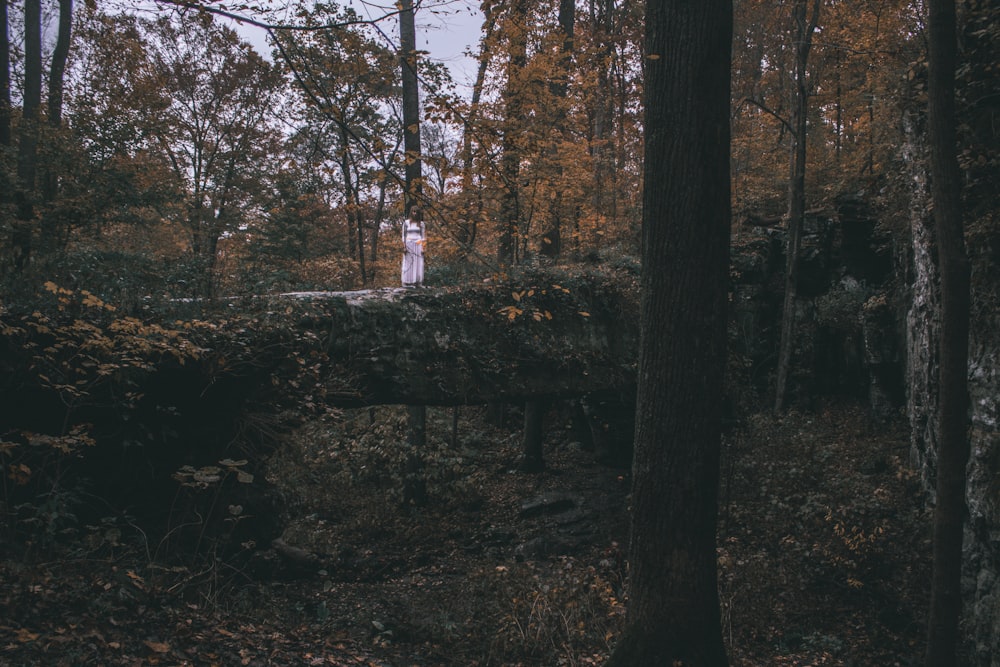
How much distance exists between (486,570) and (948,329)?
6559 mm

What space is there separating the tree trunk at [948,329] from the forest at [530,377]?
30mm

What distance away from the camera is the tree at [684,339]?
4.11 meters

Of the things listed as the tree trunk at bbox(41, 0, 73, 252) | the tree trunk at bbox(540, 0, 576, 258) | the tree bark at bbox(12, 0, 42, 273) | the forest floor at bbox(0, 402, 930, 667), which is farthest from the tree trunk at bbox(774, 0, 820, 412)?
the tree trunk at bbox(41, 0, 73, 252)

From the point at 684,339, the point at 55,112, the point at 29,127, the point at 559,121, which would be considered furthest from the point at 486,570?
the point at 55,112

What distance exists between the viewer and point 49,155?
460 inches

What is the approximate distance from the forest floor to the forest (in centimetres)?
6

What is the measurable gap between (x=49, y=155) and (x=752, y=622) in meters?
14.5

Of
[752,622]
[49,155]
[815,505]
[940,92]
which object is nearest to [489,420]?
[815,505]

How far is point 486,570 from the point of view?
8.84 meters

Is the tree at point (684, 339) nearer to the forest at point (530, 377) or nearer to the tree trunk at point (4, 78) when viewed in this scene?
the forest at point (530, 377)

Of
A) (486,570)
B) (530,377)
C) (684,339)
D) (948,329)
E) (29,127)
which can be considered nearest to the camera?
(684,339)

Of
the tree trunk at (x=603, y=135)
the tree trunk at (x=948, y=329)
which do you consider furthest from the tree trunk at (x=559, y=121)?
the tree trunk at (x=948, y=329)

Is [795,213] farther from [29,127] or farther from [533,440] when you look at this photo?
[29,127]

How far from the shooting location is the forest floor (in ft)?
14.2
